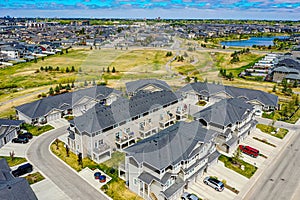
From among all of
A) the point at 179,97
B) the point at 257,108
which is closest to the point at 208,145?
the point at 179,97

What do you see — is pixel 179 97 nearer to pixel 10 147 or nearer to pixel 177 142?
pixel 177 142

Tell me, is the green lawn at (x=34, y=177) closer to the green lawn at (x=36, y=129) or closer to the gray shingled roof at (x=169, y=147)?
the gray shingled roof at (x=169, y=147)

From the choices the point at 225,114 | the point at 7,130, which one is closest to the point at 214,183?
the point at 225,114

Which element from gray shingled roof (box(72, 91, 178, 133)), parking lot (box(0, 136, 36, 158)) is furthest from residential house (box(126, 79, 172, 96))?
parking lot (box(0, 136, 36, 158))

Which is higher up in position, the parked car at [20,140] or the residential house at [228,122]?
the residential house at [228,122]

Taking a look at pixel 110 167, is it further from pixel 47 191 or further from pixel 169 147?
pixel 169 147

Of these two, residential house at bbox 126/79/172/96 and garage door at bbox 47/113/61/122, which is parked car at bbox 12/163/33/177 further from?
residential house at bbox 126/79/172/96

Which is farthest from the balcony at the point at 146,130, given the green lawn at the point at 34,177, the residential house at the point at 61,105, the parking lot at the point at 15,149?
the parking lot at the point at 15,149
